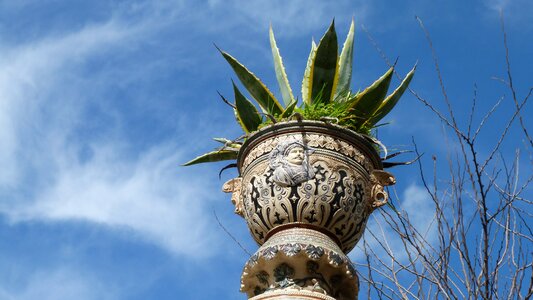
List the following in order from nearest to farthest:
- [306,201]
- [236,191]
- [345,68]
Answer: [306,201] → [236,191] → [345,68]

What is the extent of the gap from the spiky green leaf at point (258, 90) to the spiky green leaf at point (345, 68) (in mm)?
417

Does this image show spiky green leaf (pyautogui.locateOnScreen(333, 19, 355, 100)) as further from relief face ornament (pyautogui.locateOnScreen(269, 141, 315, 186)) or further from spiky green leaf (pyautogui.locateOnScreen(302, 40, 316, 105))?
relief face ornament (pyautogui.locateOnScreen(269, 141, 315, 186))

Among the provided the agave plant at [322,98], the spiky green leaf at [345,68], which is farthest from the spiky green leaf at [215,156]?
the spiky green leaf at [345,68]

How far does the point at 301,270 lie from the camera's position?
15.9 feet

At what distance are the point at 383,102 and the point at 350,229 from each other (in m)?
1.02

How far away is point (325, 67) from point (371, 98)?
1.23 feet

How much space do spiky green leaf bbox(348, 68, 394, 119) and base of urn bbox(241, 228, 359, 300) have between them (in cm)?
110

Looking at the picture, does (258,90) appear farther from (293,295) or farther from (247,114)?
(293,295)

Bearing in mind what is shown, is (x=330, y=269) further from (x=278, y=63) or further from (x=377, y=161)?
(x=278, y=63)

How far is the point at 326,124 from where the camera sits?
538 cm

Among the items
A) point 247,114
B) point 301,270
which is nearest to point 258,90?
point 247,114

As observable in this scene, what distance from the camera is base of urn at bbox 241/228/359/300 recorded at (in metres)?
4.79

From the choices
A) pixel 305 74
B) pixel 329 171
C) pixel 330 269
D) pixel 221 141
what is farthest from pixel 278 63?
pixel 330 269

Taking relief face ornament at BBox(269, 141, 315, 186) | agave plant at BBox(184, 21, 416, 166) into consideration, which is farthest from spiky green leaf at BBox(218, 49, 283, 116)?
relief face ornament at BBox(269, 141, 315, 186)
